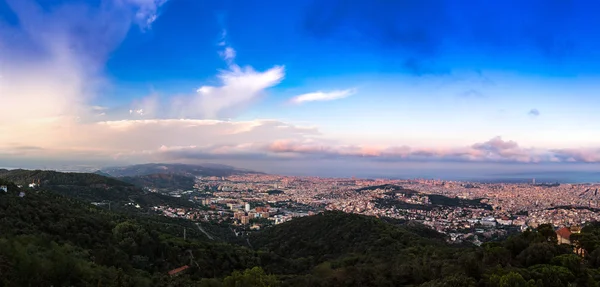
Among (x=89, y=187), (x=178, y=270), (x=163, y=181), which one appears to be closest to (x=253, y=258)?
(x=178, y=270)

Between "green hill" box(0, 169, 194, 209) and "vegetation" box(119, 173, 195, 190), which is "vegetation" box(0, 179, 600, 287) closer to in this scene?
"green hill" box(0, 169, 194, 209)

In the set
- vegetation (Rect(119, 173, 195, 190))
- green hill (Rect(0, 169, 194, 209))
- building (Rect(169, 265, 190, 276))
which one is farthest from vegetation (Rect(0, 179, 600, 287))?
vegetation (Rect(119, 173, 195, 190))

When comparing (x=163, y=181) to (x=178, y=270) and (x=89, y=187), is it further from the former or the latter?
(x=178, y=270)

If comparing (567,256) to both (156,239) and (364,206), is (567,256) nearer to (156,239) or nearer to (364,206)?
(156,239)

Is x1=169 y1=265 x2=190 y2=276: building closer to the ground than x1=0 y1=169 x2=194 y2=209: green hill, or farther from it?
closer to the ground

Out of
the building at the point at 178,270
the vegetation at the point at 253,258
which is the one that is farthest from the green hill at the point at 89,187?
the building at the point at 178,270

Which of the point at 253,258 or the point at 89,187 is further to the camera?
the point at 89,187

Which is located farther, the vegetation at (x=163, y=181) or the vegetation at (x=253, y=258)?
the vegetation at (x=163, y=181)

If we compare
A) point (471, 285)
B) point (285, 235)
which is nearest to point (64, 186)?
point (285, 235)

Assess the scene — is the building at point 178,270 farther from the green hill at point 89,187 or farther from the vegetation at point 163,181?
the vegetation at point 163,181
